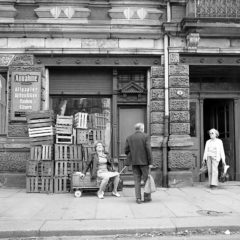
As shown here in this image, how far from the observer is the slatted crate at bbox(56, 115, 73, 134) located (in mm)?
11383

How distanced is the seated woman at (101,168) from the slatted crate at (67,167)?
25.8 inches

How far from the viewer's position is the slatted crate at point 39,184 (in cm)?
1091

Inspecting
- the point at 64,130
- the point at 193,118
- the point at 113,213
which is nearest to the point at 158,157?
the point at 193,118

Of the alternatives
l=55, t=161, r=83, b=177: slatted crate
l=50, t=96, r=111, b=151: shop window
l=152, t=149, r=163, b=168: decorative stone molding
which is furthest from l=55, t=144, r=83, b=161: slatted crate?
l=152, t=149, r=163, b=168: decorative stone molding

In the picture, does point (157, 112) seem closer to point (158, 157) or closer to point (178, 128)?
point (178, 128)

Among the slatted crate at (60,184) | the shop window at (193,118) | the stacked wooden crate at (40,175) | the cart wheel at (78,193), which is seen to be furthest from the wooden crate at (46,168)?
the shop window at (193,118)

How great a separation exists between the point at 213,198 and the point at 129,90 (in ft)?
14.5

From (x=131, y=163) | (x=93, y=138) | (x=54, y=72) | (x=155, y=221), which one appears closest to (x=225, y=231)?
(x=155, y=221)

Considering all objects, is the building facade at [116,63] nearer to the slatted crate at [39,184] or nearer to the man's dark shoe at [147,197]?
the slatted crate at [39,184]

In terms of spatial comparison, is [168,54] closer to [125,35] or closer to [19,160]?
[125,35]

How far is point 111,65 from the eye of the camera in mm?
12547

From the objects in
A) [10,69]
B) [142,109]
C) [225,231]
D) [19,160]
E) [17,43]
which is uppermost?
[17,43]

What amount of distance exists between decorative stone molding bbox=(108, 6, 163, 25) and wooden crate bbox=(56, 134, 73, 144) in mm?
3791

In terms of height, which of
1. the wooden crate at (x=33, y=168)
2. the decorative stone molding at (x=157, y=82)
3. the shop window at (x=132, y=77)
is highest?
the shop window at (x=132, y=77)
